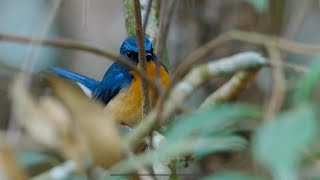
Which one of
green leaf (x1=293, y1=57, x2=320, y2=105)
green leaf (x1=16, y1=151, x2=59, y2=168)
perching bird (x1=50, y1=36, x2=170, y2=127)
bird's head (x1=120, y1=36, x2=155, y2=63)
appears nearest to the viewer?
green leaf (x1=293, y1=57, x2=320, y2=105)

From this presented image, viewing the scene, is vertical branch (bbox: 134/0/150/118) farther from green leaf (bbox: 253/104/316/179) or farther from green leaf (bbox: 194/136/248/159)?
green leaf (bbox: 253/104/316/179)

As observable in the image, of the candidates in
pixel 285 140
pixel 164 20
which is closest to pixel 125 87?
pixel 164 20

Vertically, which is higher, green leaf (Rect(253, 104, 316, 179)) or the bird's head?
the bird's head

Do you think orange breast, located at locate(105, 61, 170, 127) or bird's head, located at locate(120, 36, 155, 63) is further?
orange breast, located at locate(105, 61, 170, 127)

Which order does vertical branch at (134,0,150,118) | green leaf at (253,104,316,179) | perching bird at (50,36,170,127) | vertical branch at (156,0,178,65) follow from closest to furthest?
green leaf at (253,104,316,179) < vertical branch at (134,0,150,118) < vertical branch at (156,0,178,65) < perching bird at (50,36,170,127)

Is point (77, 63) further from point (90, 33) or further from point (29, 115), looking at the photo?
point (29, 115)

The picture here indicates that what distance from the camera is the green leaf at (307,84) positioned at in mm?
886

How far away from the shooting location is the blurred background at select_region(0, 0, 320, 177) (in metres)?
3.25

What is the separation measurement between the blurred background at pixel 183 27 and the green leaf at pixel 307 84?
126 cm

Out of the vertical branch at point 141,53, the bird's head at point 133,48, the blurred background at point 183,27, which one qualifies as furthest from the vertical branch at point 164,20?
the vertical branch at point 141,53

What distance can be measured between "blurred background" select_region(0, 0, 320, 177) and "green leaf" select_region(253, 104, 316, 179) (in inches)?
53.1

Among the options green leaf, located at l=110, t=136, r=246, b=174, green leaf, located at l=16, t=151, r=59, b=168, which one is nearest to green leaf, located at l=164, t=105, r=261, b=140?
green leaf, located at l=110, t=136, r=246, b=174

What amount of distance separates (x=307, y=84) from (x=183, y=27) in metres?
2.82

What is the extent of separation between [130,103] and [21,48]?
165 cm
